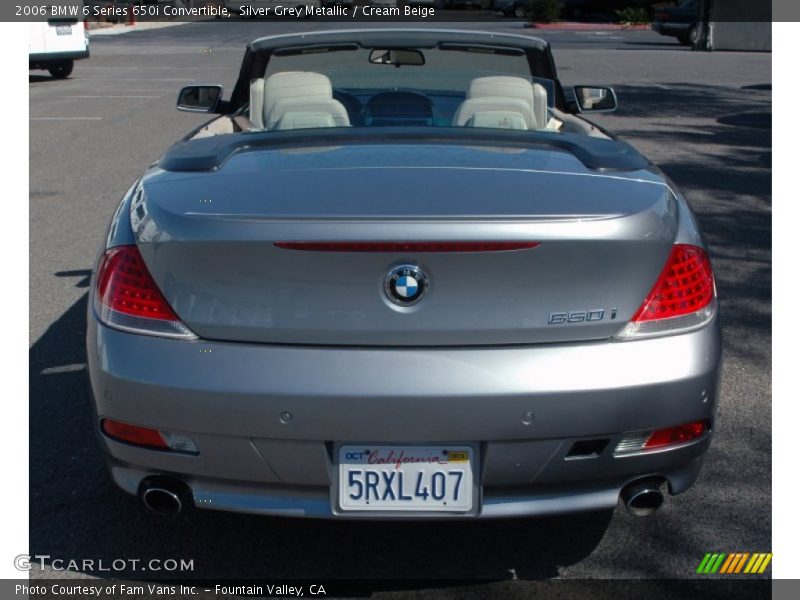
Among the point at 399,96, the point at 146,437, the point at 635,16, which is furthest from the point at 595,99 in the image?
the point at 635,16

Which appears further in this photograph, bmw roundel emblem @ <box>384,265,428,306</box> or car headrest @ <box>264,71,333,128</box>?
car headrest @ <box>264,71,333,128</box>

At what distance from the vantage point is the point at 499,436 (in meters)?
2.95

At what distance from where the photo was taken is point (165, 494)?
318 centimetres

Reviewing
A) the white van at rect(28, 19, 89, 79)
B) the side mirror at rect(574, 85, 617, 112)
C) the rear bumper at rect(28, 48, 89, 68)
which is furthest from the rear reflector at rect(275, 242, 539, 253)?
the rear bumper at rect(28, 48, 89, 68)

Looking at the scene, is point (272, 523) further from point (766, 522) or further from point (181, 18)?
point (181, 18)

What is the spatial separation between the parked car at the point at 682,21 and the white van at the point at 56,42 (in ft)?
58.9

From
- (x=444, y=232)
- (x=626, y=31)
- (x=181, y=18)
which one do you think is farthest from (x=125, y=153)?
(x=181, y=18)

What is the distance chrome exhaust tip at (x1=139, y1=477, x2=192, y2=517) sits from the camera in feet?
10.4

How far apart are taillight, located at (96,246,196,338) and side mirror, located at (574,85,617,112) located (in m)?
2.67

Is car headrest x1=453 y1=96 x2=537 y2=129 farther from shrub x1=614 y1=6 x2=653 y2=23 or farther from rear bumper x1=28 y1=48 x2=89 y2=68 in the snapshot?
shrub x1=614 y1=6 x2=653 y2=23

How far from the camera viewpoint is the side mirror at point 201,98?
5215 millimetres

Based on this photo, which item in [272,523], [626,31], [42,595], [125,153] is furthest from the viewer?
[626,31]

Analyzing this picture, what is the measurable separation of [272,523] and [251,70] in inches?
83.8

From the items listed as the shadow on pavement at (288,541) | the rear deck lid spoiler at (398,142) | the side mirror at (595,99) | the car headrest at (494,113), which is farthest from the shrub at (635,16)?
the shadow on pavement at (288,541)
